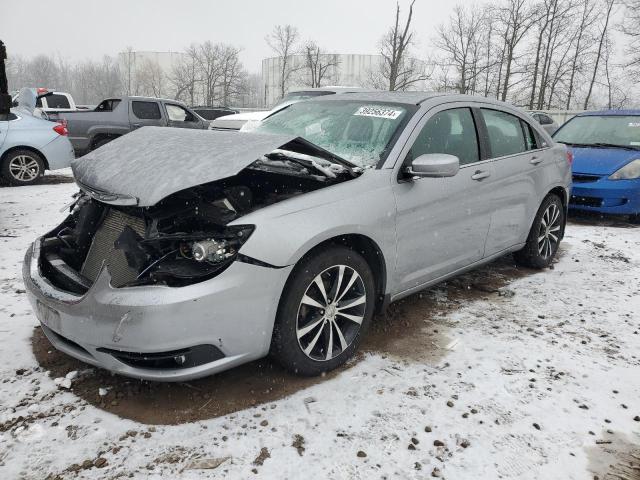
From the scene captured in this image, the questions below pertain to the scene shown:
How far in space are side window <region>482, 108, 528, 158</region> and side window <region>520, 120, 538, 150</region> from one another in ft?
0.17

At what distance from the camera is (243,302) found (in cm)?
241

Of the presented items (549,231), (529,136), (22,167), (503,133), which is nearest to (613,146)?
(549,231)

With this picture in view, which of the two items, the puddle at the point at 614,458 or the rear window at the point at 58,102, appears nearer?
the puddle at the point at 614,458

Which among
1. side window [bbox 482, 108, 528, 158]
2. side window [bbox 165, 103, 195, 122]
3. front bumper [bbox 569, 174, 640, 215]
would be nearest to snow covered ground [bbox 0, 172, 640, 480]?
side window [bbox 482, 108, 528, 158]

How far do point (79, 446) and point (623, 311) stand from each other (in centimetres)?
399

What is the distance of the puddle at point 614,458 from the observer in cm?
221

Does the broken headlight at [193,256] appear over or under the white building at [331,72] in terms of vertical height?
under

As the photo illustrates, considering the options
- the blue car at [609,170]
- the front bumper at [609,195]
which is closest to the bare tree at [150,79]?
the blue car at [609,170]

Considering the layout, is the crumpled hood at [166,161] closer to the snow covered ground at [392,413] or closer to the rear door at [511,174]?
the snow covered ground at [392,413]

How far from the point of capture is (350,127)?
3611 mm

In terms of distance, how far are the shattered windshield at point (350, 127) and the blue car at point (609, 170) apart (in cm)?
474

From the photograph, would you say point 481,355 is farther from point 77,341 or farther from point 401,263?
point 77,341

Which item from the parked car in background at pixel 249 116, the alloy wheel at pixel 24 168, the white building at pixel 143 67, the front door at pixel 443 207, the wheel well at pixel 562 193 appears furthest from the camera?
the white building at pixel 143 67

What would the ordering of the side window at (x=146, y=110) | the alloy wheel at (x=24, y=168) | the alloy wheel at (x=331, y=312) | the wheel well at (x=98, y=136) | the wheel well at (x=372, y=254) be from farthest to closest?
1. the side window at (x=146, y=110)
2. the wheel well at (x=98, y=136)
3. the alloy wheel at (x=24, y=168)
4. the wheel well at (x=372, y=254)
5. the alloy wheel at (x=331, y=312)
